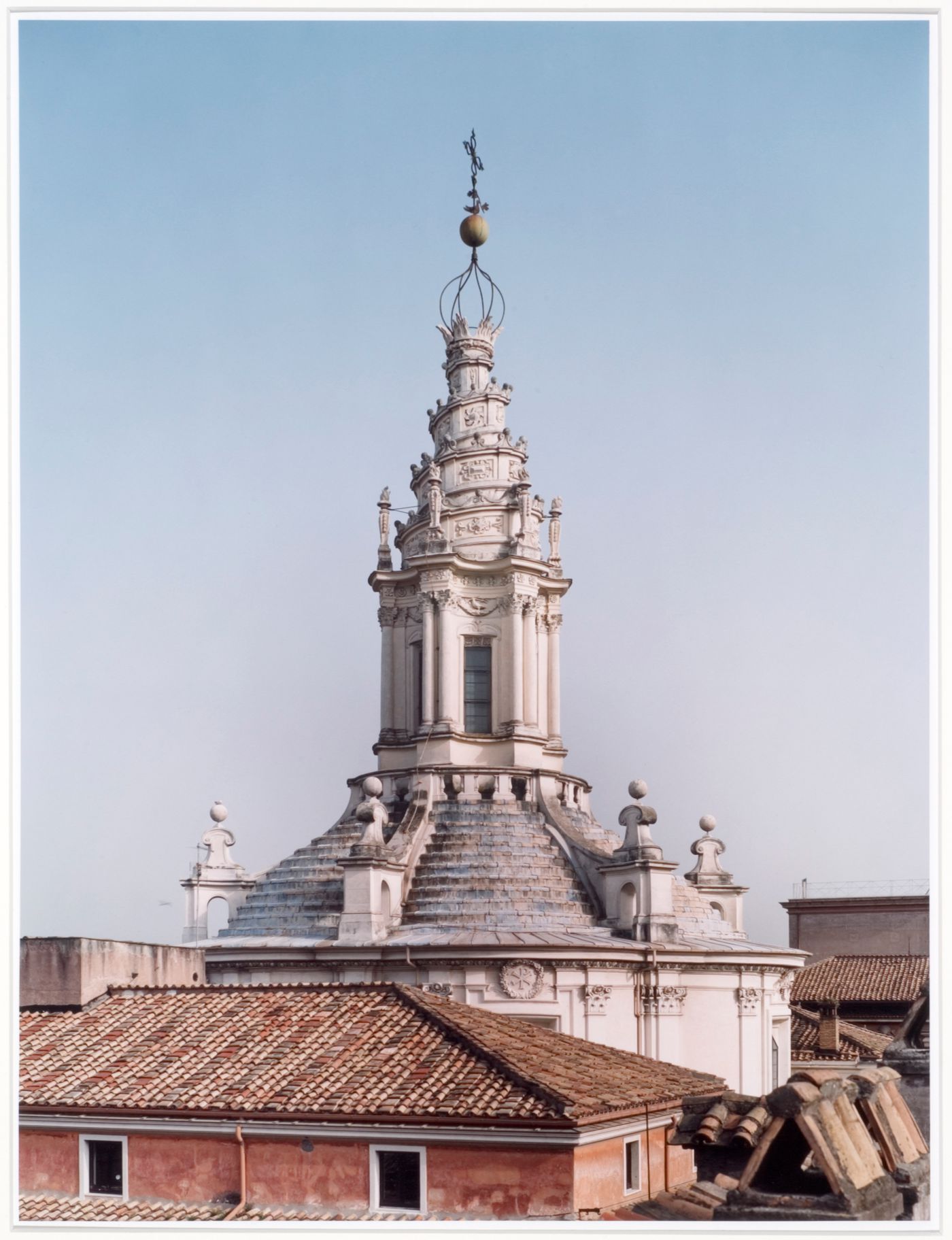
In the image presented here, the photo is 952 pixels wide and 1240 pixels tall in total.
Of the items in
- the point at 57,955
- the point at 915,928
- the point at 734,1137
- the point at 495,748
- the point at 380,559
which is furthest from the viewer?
the point at 915,928

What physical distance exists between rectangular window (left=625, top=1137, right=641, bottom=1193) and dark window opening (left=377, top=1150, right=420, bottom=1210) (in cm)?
239

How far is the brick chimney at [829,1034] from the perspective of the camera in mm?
40500

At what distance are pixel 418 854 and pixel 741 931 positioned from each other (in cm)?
865

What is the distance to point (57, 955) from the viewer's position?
22.9 meters

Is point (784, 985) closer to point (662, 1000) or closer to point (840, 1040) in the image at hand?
point (662, 1000)

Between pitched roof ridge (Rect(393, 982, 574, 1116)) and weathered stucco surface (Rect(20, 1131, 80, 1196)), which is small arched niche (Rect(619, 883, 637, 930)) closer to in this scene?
pitched roof ridge (Rect(393, 982, 574, 1116))

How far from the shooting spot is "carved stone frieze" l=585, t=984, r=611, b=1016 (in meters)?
29.7

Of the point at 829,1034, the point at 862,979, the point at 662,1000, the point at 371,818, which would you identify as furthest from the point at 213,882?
the point at 862,979

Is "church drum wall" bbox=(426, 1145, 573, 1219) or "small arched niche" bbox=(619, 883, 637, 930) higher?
"small arched niche" bbox=(619, 883, 637, 930)

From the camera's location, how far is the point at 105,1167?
60.1 ft

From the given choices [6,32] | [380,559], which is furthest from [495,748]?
[6,32]

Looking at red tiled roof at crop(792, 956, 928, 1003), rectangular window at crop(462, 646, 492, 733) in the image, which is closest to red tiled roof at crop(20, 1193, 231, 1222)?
rectangular window at crop(462, 646, 492, 733)
